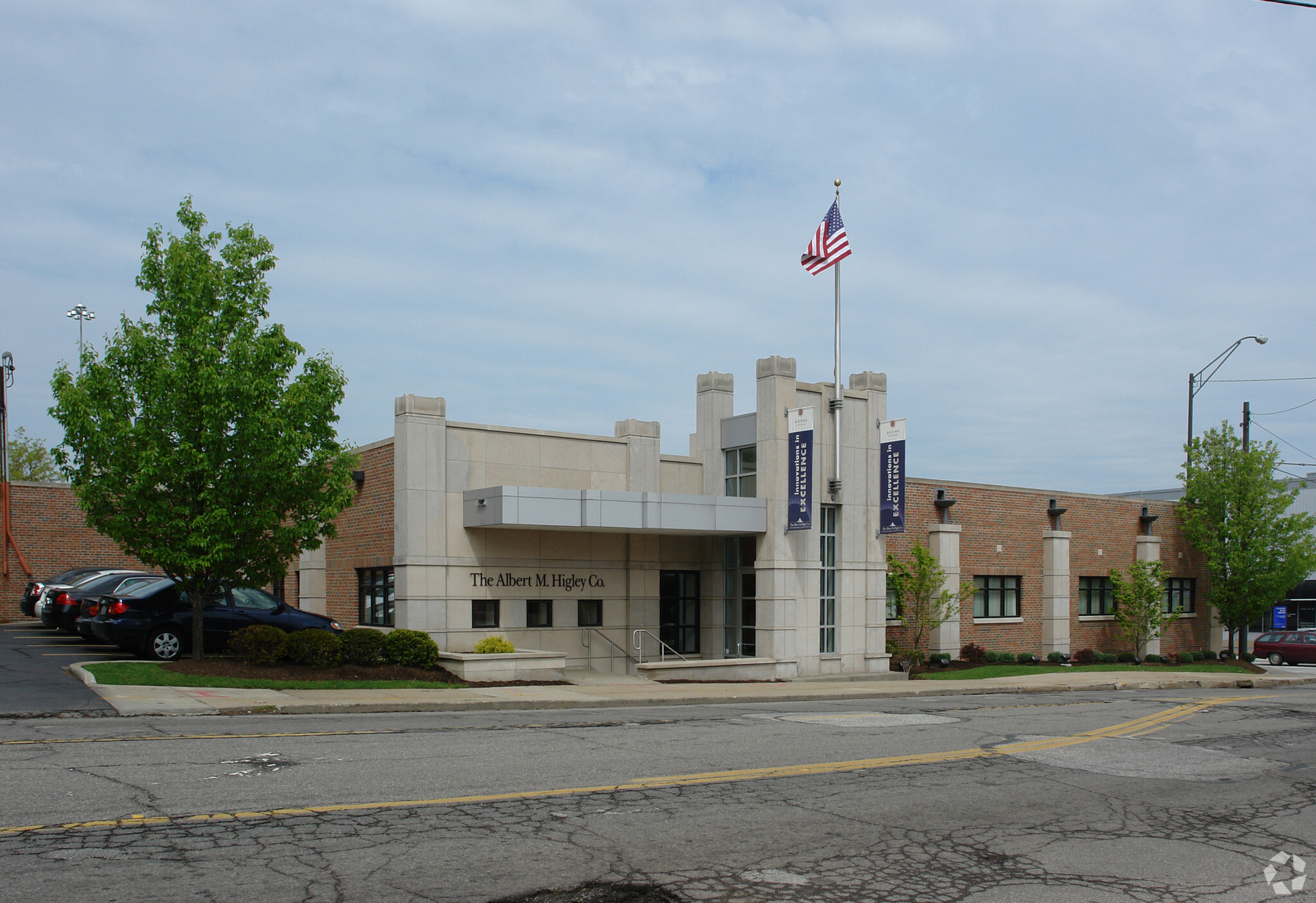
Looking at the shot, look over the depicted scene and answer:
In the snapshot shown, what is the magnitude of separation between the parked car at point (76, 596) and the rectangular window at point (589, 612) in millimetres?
9138

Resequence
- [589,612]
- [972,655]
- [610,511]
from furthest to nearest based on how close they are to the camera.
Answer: [972,655], [589,612], [610,511]

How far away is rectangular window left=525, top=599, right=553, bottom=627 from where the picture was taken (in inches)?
982

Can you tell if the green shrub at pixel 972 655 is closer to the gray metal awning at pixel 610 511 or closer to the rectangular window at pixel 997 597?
the rectangular window at pixel 997 597

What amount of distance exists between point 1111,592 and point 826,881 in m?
32.8

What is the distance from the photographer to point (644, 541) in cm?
2670

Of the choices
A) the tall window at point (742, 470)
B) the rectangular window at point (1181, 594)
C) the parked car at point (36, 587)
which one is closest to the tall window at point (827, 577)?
the tall window at point (742, 470)

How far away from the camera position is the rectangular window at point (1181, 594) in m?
38.8

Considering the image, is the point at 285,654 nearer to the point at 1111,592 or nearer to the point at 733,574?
the point at 733,574

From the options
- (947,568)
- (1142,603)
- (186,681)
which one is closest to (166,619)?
(186,681)

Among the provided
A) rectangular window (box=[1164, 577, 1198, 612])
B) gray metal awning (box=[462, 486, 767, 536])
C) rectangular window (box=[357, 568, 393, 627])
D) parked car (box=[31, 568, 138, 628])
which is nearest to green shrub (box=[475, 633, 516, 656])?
gray metal awning (box=[462, 486, 767, 536])

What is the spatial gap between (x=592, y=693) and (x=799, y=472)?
26.6 ft

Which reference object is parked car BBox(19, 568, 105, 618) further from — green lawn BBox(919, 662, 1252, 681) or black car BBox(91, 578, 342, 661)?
green lawn BBox(919, 662, 1252, 681)

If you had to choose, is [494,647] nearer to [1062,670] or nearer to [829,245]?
[829,245]

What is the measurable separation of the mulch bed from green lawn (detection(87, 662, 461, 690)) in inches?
13.4
